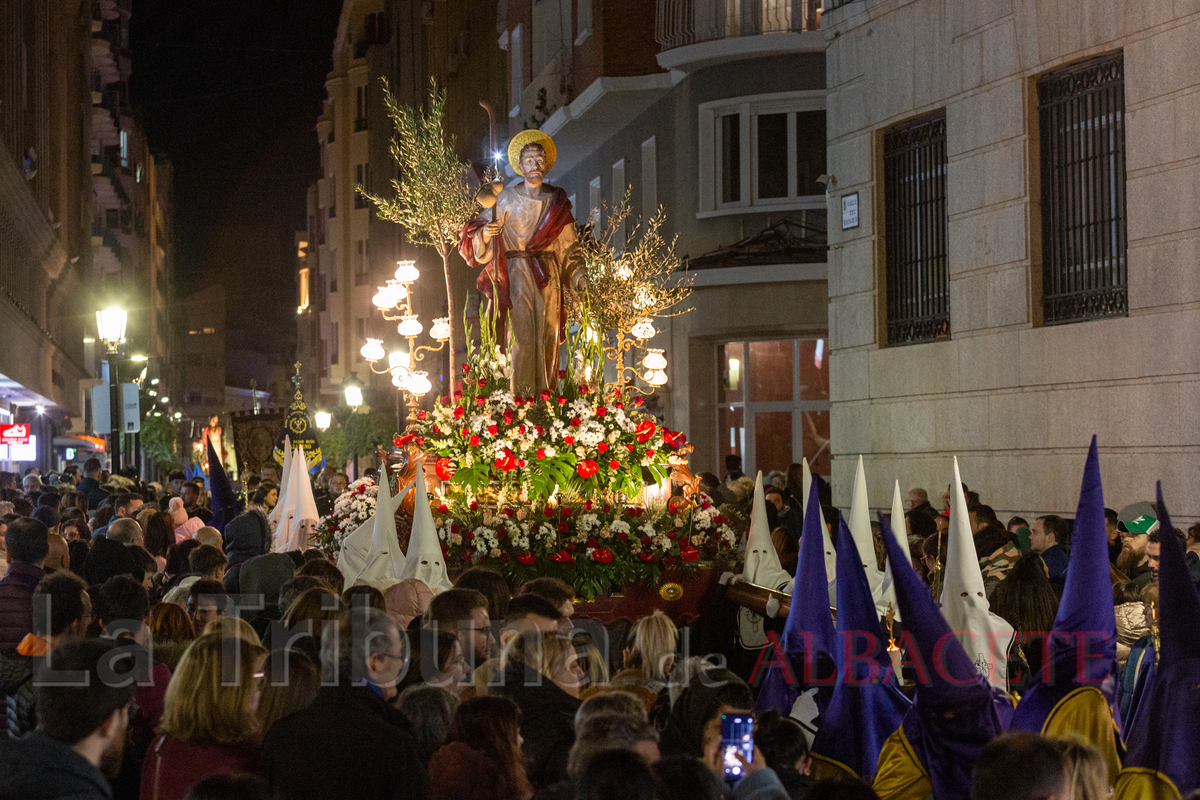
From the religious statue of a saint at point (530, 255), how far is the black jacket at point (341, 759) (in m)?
8.87

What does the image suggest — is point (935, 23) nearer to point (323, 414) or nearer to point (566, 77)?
point (566, 77)

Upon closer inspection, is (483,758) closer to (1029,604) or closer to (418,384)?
(1029,604)

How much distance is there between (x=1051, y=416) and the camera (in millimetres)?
13508

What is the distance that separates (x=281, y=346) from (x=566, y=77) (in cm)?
10464

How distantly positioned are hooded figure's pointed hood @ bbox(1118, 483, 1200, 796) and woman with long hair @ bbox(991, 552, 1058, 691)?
145 centimetres

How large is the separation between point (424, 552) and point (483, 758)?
17.8ft

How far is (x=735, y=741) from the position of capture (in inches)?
203

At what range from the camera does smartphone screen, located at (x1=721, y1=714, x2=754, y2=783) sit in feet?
16.7

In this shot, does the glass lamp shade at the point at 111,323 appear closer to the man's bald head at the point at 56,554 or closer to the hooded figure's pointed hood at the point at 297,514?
the hooded figure's pointed hood at the point at 297,514

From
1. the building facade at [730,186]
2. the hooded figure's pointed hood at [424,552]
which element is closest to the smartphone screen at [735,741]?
the hooded figure's pointed hood at [424,552]

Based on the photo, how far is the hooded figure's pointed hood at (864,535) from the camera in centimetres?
938

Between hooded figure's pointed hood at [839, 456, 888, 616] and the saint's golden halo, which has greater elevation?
the saint's golden halo

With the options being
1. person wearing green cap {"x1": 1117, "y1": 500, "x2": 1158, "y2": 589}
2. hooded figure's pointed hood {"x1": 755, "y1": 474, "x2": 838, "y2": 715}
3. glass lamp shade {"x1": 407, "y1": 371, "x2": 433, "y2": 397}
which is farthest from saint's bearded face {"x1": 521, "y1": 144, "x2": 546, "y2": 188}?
hooded figure's pointed hood {"x1": 755, "y1": 474, "x2": 838, "y2": 715}

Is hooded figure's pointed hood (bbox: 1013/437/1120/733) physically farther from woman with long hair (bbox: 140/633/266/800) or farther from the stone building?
the stone building
